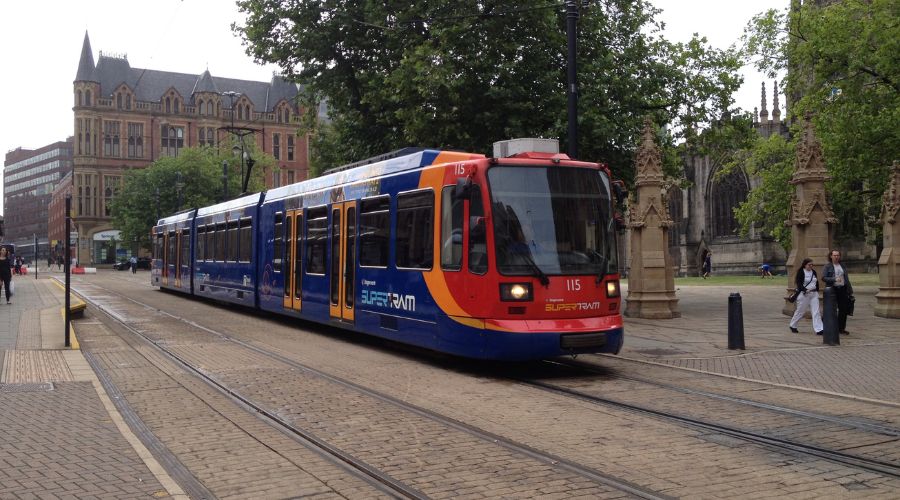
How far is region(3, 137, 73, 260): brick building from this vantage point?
527 feet

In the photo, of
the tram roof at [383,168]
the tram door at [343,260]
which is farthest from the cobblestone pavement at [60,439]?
the tram roof at [383,168]

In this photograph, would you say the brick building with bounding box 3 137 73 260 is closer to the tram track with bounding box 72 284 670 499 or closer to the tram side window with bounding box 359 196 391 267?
the tram side window with bounding box 359 196 391 267

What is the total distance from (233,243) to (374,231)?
9.77 meters

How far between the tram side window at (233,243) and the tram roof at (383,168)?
4.35 metres

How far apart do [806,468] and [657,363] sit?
6.22 metres

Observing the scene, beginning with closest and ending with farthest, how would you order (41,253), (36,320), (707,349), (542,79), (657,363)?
1. (657,363)
2. (707,349)
3. (36,320)
4. (542,79)
5. (41,253)

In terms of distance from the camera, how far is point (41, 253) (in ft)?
550

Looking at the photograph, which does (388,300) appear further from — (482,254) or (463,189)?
(463,189)

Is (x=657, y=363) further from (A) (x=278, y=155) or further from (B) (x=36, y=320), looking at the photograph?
(A) (x=278, y=155)

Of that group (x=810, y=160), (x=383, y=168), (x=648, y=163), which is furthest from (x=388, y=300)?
(x=810, y=160)

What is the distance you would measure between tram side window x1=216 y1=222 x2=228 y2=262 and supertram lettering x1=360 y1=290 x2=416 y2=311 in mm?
10396

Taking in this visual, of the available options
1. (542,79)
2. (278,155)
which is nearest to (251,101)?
(278,155)

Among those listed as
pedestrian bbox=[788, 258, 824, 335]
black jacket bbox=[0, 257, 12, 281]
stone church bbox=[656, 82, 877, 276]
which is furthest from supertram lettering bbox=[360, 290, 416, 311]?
stone church bbox=[656, 82, 877, 276]

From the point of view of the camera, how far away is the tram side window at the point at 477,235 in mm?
10688
